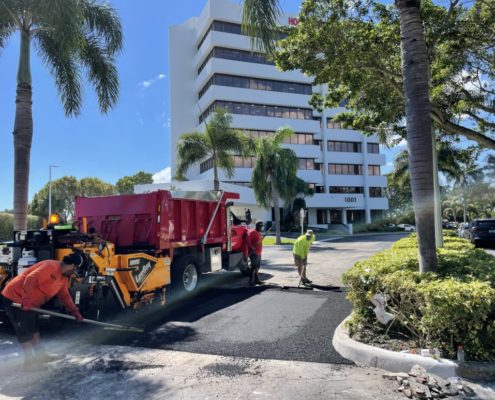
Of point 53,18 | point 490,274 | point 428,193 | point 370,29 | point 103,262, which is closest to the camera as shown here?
point 490,274

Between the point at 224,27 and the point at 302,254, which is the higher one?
the point at 224,27

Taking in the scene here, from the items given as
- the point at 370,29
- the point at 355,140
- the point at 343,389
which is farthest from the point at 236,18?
the point at 343,389

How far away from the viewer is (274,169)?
3062cm

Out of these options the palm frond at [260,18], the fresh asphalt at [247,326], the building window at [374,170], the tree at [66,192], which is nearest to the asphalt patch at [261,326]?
the fresh asphalt at [247,326]

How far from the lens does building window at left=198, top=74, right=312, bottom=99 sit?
47.4 metres

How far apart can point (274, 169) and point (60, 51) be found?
20666mm

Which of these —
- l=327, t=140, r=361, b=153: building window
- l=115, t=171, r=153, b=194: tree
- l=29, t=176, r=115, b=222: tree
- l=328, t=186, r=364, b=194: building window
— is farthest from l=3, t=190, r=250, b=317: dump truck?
l=115, t=171, r=153, b=194: tree

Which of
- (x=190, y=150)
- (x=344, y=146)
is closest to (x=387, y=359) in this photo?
(x=190, y=150)

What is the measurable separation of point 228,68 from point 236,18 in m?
6.00

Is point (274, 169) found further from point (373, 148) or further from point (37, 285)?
point (373, 148)

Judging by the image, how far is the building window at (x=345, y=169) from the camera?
53669 millimetres

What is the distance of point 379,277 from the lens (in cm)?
577

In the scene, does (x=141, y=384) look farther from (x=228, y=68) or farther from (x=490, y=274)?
(x=228, y=68)

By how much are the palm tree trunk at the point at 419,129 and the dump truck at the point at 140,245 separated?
16.0 feet
